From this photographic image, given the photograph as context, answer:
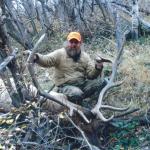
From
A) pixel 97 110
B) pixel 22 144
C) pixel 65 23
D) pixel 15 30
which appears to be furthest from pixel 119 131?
pixel 65 23

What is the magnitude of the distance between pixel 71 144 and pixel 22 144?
179 cm

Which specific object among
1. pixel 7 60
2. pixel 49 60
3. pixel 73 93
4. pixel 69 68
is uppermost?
pixel 7 60

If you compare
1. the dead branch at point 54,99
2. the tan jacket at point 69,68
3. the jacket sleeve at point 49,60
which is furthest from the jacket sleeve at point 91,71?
the dead branch at point 54,99

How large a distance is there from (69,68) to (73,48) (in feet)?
1.17

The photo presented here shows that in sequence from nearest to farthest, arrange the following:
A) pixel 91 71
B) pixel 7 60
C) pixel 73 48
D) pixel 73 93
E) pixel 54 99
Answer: pixel 7 60, pixel 54 99, pixel 73 93, pixel 73 48, pixel 91 71

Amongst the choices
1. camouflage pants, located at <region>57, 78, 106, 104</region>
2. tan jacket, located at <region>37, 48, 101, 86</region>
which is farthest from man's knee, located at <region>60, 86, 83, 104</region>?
tan jacket, located at <region>37, 48, 101, 86</region>

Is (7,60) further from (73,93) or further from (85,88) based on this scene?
(85,88)

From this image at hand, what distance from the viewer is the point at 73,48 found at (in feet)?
29.3

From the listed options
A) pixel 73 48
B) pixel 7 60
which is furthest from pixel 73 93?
pixel 7 60

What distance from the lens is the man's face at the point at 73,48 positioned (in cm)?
891

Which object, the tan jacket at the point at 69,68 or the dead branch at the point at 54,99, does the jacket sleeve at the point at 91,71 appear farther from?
the dead branch at the point at 54,99

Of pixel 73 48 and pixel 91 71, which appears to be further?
pixel 91 71

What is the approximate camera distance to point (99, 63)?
868 cm

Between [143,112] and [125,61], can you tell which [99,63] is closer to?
[143,112]
